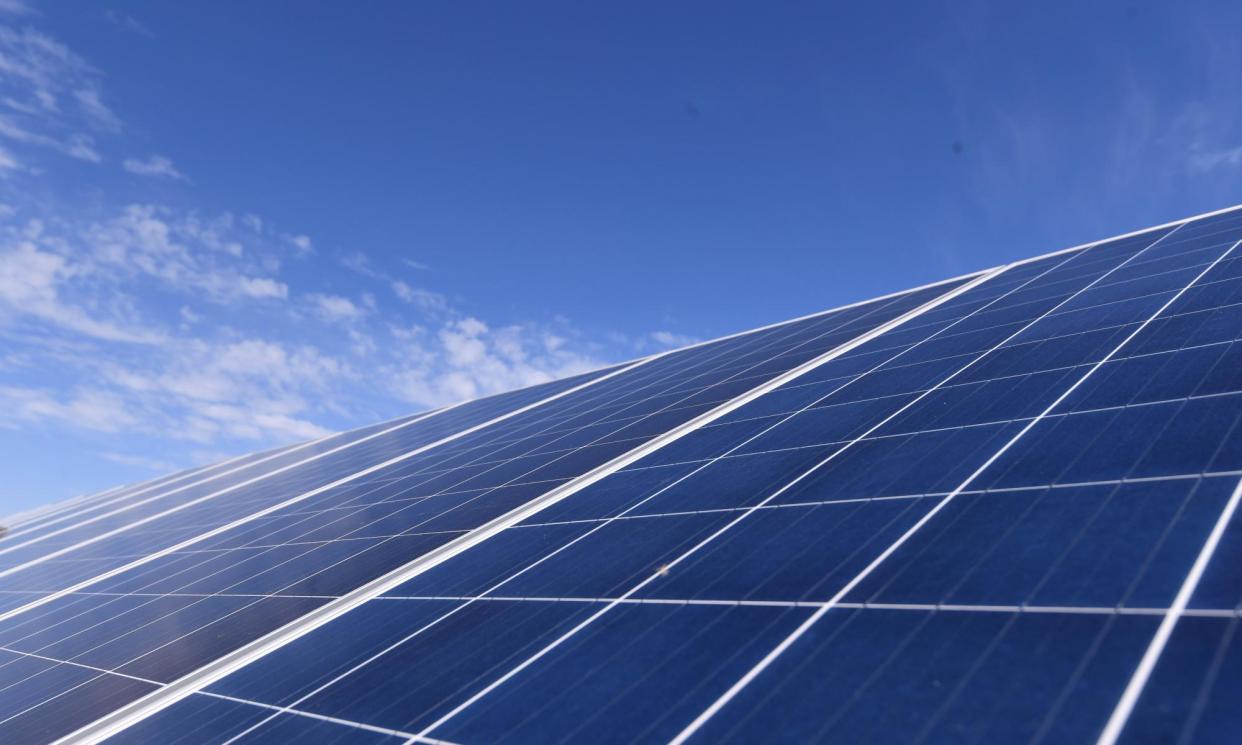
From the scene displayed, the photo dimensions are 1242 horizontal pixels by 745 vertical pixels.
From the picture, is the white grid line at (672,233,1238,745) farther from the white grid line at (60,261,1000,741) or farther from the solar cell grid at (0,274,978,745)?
the solar cell grid at (0,274,978,745)

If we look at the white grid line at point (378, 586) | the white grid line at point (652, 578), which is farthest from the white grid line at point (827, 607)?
the white grid line at point (378, 586)

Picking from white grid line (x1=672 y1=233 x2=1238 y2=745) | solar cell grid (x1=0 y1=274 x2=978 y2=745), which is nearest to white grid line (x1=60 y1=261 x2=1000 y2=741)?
solar cell grid (x1=0 y1=274 x2=978 y2=745)

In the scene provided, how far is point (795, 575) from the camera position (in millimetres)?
7160

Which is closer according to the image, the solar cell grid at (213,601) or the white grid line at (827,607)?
the white grid line at (827,607)

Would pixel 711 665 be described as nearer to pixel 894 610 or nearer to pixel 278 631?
pixel 894 610

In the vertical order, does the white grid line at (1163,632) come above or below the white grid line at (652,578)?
below

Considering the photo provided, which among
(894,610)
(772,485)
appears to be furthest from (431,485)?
(894,610)

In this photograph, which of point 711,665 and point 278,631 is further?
point 278,631

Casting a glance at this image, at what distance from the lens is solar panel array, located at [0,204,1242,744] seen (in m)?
5.02

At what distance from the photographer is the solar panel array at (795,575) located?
502 centimetres

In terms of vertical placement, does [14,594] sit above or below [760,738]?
above

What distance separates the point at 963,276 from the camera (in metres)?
23.2

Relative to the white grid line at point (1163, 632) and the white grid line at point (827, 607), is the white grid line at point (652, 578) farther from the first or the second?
the white grid line at point (1163, 632)

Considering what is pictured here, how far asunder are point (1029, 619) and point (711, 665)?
216 cm
